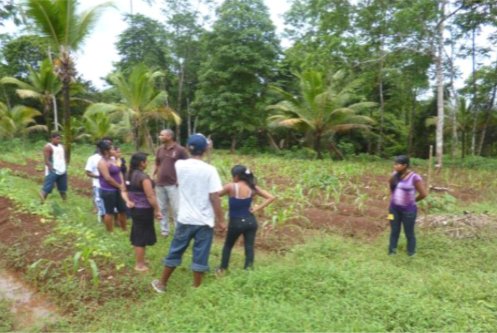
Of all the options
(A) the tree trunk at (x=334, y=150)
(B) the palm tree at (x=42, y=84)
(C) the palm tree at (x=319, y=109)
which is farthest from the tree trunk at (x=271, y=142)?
(B) the palm tree at (x=42, y=84)

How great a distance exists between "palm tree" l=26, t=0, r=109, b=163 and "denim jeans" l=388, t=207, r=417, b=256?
9.38 metres

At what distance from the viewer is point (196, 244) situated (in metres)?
4.57

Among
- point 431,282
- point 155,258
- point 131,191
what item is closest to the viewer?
point 431,282

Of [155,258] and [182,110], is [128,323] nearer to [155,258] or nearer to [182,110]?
[155,258]

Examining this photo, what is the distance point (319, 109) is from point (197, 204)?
15.3 meters

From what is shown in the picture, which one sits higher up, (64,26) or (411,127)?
(64,26)

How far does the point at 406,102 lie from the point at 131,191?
73.9 feet

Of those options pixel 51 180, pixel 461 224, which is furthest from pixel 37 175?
pixel 461 224

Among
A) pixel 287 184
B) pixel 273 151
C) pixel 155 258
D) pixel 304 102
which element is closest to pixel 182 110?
pixel 273 151

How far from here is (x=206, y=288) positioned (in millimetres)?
4492

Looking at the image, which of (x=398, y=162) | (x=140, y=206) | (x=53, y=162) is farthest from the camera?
(x=53, y=162)

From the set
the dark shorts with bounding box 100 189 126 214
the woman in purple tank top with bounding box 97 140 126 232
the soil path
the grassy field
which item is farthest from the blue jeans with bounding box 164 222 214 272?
the dark shorts with bounding box 100 189 126 214

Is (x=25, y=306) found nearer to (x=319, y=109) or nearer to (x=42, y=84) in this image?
(x=319, y=109)

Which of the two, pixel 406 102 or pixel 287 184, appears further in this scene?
pixel 406 102
